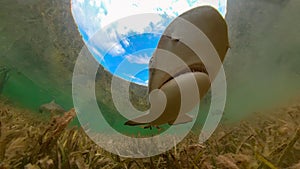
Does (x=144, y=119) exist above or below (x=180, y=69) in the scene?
below

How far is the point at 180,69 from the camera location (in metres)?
0.67

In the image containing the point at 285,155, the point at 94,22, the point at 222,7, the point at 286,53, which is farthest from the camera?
the point at 94,22

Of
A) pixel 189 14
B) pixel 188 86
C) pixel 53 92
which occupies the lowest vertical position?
pixel 53 92

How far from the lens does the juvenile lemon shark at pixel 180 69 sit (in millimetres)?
642

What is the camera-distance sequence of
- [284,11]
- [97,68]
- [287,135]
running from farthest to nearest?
[97,68]
[284,11]
[287,135]

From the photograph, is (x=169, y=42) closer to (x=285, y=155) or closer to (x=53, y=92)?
(x=285, y=155)

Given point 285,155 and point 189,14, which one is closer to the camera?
point 189,14

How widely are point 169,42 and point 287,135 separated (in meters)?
0.98

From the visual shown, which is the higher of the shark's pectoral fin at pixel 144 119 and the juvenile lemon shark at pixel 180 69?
the juvenile lemon shark at pixel 180 69

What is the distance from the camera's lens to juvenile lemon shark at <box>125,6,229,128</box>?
64cm

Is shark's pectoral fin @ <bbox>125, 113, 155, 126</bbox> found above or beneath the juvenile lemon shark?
beneath

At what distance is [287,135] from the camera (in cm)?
139

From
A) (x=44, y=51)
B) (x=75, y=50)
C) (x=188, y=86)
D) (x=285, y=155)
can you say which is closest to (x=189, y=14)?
(x=188, y=86)

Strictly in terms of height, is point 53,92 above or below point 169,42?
below
